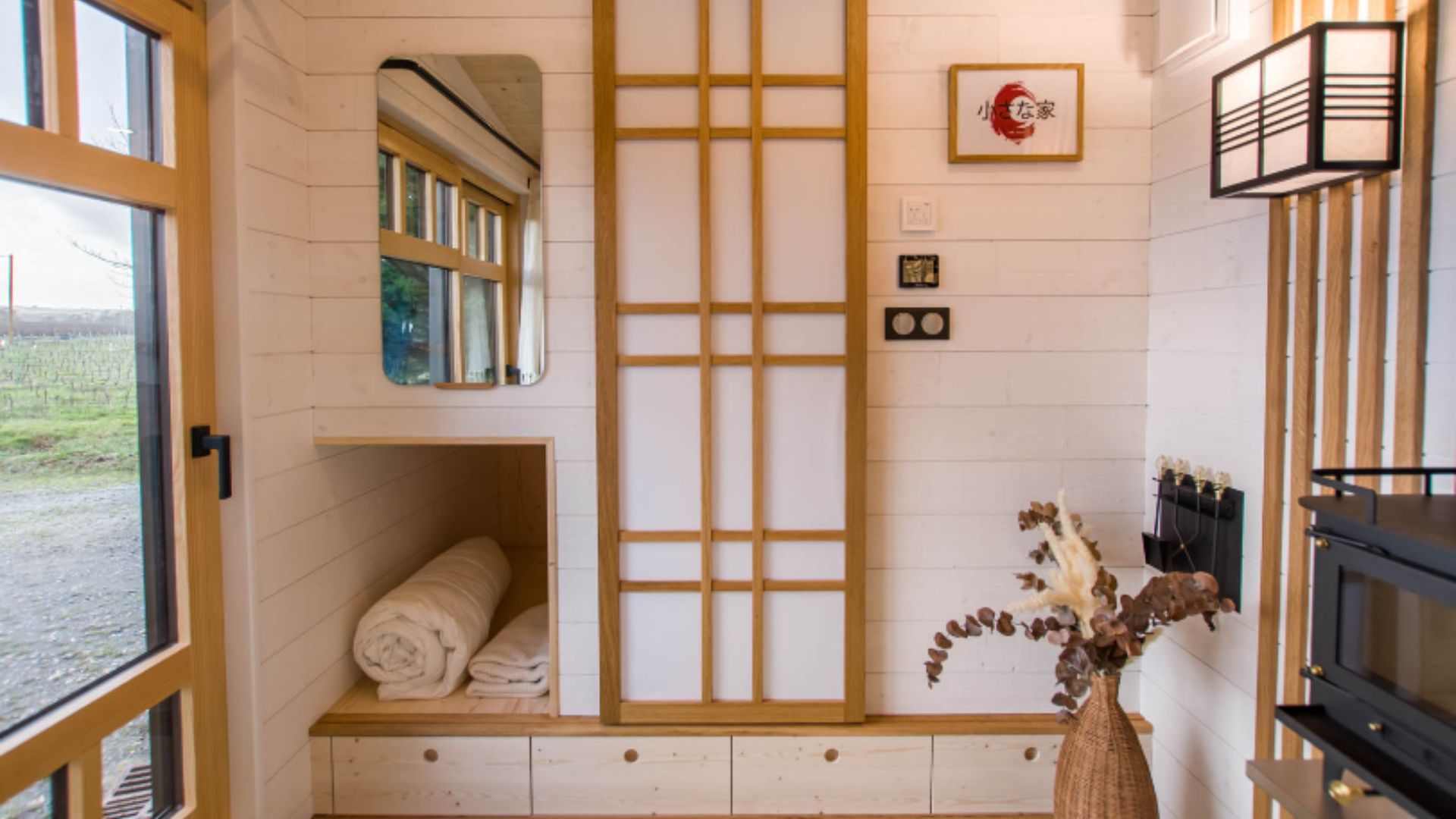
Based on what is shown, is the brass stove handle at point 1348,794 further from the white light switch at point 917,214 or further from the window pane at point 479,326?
the window pane at point 479,326

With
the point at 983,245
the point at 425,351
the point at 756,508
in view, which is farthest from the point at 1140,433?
the point at 425,351

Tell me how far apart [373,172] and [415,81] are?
256 mm

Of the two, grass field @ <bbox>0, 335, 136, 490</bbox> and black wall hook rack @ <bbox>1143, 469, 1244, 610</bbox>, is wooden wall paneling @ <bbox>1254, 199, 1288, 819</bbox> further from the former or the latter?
grass field @ <bbox>0, 335, 136, 490</bbox>

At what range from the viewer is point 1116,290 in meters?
2.19

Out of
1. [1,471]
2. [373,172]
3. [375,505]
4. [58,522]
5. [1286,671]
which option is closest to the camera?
[1,471]

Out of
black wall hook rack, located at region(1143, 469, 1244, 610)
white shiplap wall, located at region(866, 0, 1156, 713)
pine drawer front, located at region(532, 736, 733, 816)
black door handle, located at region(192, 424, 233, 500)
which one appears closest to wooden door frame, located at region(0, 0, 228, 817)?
black door handle, located at region(192, 424, 233, 500)

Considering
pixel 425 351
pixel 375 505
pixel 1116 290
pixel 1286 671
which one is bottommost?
pixel 1286 671

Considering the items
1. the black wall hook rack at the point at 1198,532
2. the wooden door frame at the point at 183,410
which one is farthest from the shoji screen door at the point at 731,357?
the wooden door frame at the point at 183,410

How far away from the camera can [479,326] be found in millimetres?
2170

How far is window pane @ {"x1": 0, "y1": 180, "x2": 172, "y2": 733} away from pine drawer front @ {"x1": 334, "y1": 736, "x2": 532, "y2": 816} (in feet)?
2.25

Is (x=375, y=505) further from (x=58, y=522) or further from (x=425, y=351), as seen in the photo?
(x=58, y=522)

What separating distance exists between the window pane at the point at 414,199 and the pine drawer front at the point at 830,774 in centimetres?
157

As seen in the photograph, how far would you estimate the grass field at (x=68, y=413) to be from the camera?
4.34 feet

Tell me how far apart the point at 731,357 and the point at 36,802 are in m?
1.57
